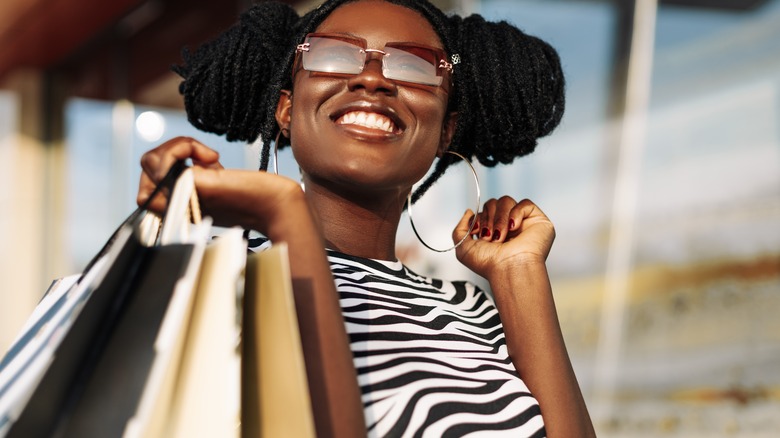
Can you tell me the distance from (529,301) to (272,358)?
2.77 feet

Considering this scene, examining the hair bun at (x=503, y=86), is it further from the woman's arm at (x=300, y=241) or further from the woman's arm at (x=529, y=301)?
the woman's arm at (x=300, y=241)

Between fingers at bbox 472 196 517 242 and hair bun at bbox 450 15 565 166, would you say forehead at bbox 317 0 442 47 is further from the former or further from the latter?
fingers at bbox 472 196 517 242

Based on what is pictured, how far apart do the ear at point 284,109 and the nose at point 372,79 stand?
0.79ft

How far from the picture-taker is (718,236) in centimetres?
358

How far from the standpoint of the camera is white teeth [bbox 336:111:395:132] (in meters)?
1.84

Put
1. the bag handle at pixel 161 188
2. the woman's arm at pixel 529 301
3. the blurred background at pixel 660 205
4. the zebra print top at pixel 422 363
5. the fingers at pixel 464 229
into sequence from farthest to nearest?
1. the blurred background at pixel 660 205
2. the fingers at pixel 464 229
3. the woman's arm at pixel 529 301
4. the zebra print top at pixel 422 363
5. the bag handle at pixel 161 188

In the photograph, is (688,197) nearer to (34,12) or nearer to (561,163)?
(561,163)

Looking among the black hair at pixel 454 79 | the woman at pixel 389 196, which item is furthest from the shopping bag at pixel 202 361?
the black hair at pixel 454 79

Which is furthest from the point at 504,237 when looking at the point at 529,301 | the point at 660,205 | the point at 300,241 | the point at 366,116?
the point at 660,205

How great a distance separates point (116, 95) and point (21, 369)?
7123mm

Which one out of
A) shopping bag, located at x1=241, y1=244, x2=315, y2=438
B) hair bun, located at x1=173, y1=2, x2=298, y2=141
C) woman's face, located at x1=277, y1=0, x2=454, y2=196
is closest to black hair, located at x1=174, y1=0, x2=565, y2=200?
hair bun, located at x1=173, y1=2, x2=298, y2=141

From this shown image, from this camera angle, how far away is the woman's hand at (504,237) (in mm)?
2002

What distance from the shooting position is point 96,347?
1.14 meters

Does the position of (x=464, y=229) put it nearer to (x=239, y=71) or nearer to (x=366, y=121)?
(x=366, y=121)
